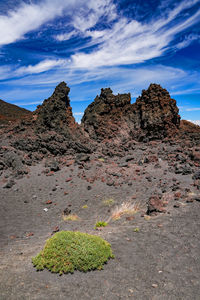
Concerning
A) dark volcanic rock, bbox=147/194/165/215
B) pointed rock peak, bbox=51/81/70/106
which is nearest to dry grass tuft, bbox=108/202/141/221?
dark volcanic rock, bbox=147/194/165/215

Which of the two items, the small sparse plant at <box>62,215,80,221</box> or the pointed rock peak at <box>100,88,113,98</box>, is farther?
the pointed rock peak at <box>100,88,113,98</box>

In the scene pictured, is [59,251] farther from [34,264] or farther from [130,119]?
[130,119]

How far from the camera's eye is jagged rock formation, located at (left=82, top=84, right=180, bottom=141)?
2069 centimetres

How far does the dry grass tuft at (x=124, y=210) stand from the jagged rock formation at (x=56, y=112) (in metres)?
12.0

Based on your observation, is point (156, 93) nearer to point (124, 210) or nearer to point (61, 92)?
point (61, 92)

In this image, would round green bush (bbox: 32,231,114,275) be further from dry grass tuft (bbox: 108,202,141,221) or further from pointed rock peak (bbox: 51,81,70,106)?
pointed rock peak (bbox: 51,81,70,106)

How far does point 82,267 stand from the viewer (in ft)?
16.0

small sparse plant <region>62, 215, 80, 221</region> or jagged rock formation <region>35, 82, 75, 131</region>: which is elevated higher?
jagged rock formation <region>35, 82, 75, 131</region>

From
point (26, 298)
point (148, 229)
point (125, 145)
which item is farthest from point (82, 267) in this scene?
point (125, 145)

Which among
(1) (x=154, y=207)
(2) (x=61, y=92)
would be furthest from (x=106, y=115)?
(1) (x=154, y=207)

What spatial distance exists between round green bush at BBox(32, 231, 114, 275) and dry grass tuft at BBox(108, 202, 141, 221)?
3230 millimetres

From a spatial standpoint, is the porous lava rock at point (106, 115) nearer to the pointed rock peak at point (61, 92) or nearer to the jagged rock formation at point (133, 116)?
the jagged rock formation at point (133, 116)

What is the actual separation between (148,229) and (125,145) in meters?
13.8

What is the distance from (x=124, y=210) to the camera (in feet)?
30.5
